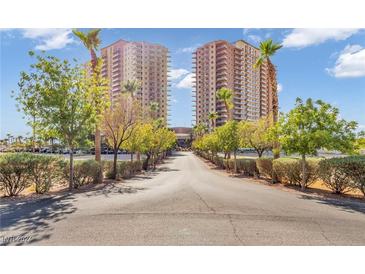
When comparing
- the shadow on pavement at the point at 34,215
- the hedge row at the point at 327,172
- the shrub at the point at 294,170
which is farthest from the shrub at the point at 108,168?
the shrub at the point at 294,170

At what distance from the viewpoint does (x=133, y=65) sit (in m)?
100

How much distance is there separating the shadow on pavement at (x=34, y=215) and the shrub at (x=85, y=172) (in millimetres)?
2962

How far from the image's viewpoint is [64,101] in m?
10.6

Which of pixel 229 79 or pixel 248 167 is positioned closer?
pixel 248 167

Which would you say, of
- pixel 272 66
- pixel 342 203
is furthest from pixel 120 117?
pixel 342 203

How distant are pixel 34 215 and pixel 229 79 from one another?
110078 mm

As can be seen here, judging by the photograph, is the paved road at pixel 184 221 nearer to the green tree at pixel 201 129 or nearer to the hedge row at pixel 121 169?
the hedge row at pixel 121 169

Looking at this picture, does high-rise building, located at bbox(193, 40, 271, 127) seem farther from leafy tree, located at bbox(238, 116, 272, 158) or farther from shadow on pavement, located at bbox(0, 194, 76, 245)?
shadow on pavement, located at bbox(0, 194, 76, 245)

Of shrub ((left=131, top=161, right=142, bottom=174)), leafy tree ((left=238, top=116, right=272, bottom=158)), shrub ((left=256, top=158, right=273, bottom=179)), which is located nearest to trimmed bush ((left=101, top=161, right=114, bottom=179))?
shrub ((left=131, top=161, right=142, bottom=174))

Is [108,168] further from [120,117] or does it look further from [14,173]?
[14,173]

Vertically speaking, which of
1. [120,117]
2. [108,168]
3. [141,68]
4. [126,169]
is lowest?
[126,169]

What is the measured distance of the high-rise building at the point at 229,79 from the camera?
356 feet

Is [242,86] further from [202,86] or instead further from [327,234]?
[327,234]

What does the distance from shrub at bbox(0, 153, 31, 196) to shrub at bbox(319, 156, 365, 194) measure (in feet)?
41.8
